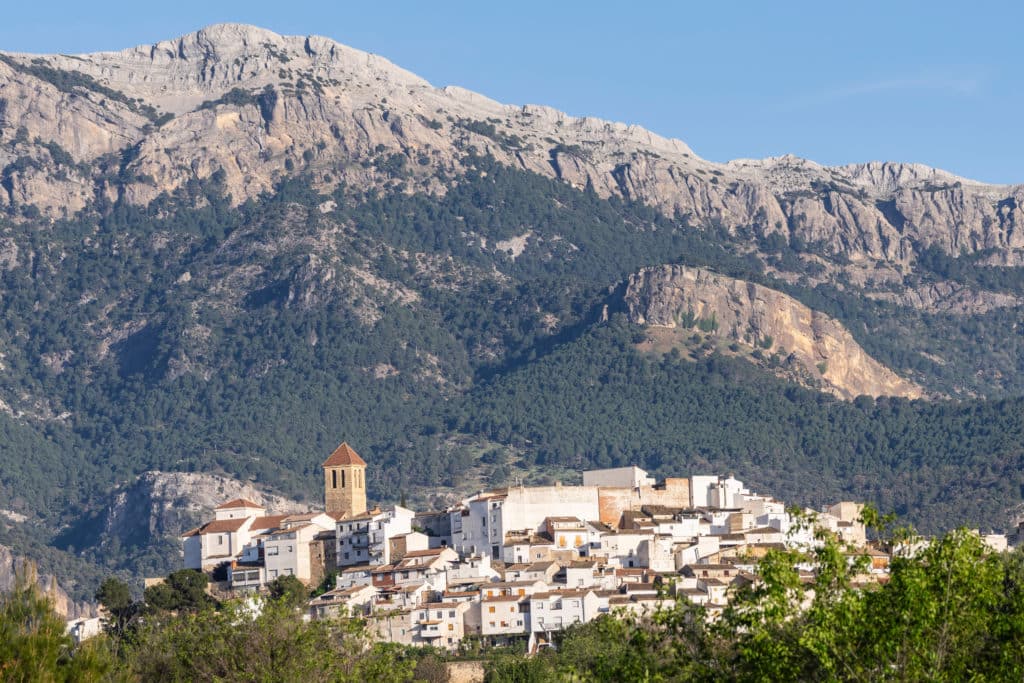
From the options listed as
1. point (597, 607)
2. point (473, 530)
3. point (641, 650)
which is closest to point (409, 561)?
point (473, 530)

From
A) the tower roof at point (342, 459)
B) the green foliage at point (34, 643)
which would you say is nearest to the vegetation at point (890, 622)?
the green foliage at point (34, 643)

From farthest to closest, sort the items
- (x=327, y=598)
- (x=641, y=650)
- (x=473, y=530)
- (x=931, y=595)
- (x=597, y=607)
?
1. (x=473, y=530)
2. (x=327, y=598)
3. (x=597, y=607)
4. (x=641, y=650)
5. (x=931, y=595)

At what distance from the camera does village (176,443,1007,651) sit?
406ft

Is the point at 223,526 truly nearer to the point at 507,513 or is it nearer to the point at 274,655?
the point at 507,513

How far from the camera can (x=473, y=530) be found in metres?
145

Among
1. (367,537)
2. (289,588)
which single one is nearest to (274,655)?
(289,588)

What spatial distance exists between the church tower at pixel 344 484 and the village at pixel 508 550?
0.32ft

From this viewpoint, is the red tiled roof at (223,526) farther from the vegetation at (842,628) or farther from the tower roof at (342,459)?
the vegetation at (842,628)

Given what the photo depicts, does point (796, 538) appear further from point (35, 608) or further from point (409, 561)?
point (35, 608)

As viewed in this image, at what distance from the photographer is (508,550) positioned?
140 meters

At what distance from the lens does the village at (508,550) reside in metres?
124

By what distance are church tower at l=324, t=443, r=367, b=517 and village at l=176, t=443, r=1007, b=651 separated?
10cm

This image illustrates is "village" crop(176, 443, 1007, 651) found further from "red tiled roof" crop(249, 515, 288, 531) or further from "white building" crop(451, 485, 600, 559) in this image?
"red tiled roof" crop(249, 515, 288, 531)

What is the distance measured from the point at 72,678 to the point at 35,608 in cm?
197
